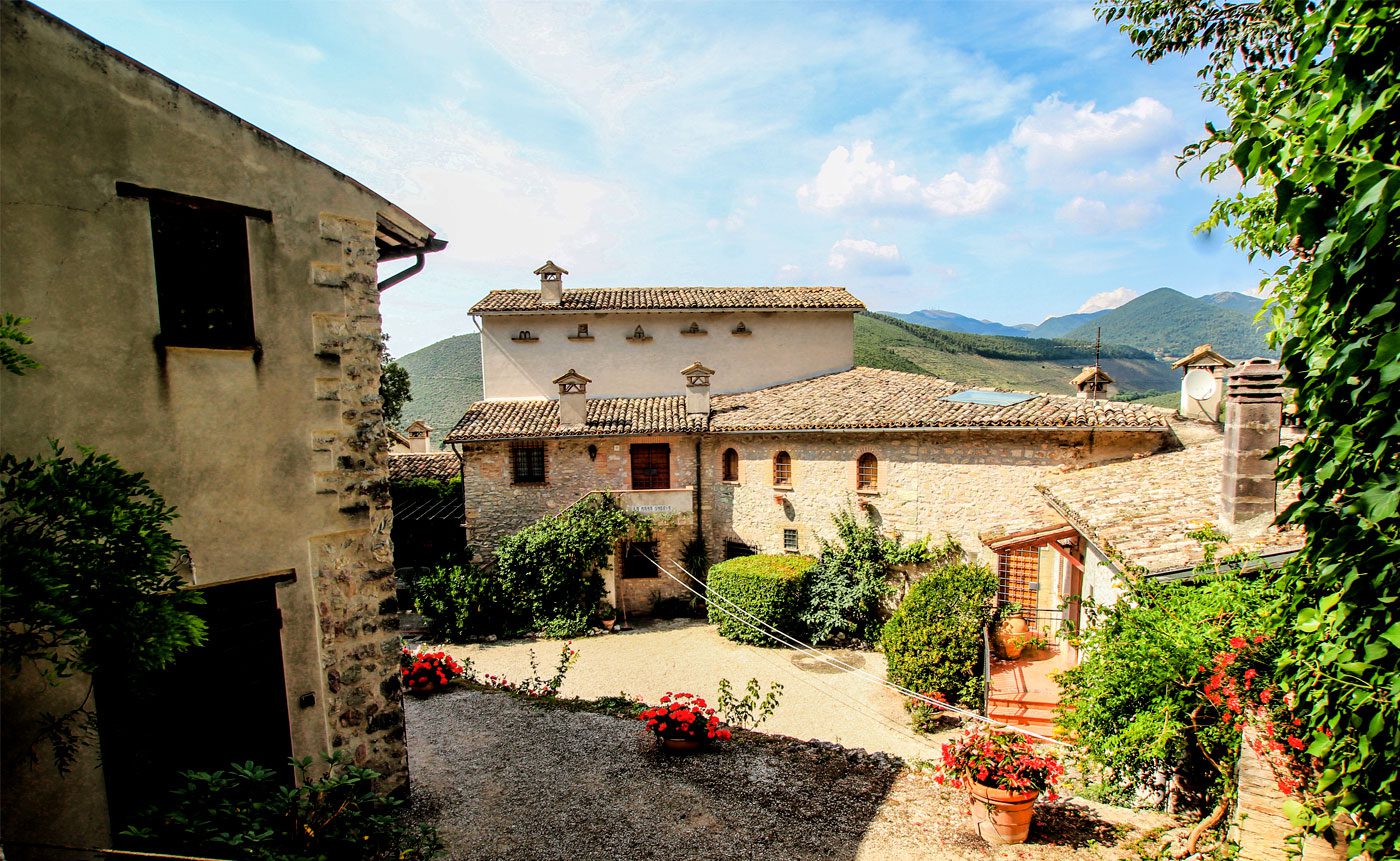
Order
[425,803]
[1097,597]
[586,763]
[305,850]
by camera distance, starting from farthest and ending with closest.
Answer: [1097,597], [586,763], [425,803], [305,850]

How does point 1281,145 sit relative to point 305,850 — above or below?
above

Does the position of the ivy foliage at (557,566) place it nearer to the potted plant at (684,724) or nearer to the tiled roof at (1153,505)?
the potted plant at (684,724)

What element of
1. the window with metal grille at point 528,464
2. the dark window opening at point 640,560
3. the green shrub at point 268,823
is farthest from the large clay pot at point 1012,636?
the window with metal grille at point 528,464

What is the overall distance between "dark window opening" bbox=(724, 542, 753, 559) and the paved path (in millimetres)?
2435

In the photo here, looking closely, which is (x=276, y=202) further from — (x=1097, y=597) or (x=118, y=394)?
(x=1097, y=597)

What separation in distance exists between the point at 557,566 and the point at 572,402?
16.8 feet

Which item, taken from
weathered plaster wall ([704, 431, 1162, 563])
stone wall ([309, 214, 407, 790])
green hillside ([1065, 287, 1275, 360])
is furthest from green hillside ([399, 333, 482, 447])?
green hillside ([1065, 287, 1275, 360])

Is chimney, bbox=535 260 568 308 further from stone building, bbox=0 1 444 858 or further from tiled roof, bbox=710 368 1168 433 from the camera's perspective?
stone building, bbox=0 1 444 858

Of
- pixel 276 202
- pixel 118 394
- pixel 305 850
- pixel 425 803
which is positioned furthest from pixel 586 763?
pixel 276 202

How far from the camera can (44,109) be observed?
4.01m

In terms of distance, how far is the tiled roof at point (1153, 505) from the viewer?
21.9 ft

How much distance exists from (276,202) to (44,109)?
1402 mm

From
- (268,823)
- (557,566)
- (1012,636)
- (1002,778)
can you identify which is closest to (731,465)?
(557,566)

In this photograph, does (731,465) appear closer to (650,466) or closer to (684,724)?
(650,466)
